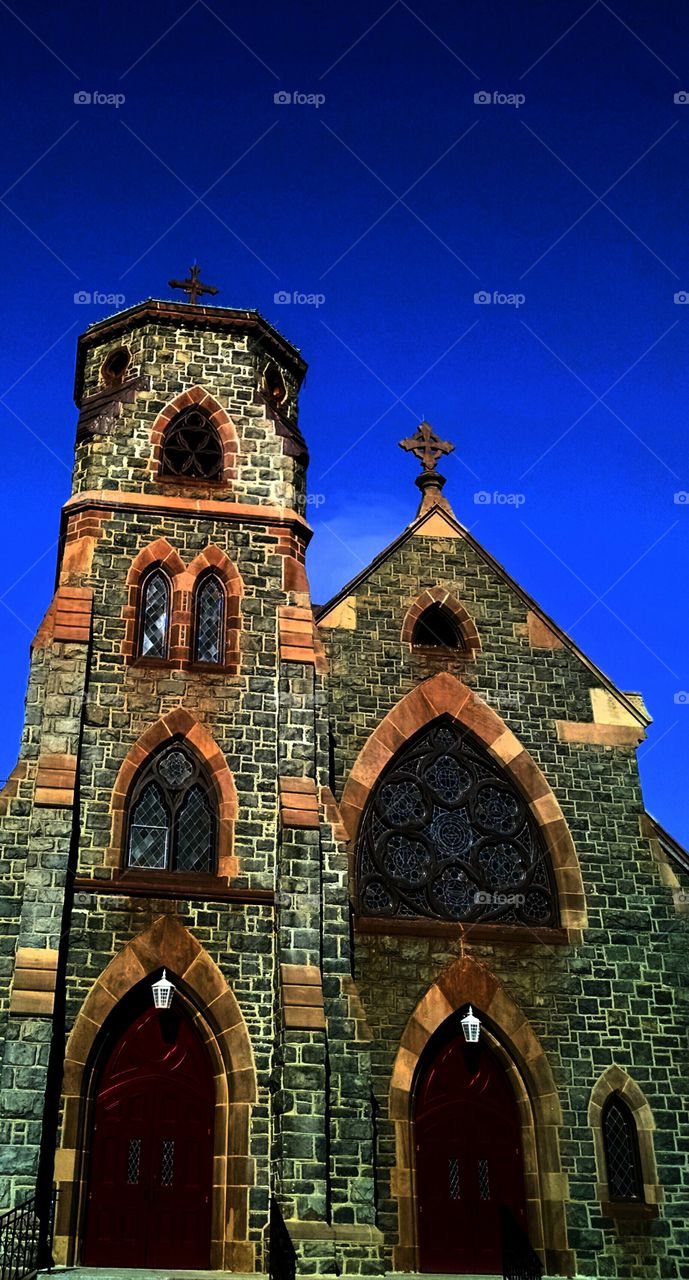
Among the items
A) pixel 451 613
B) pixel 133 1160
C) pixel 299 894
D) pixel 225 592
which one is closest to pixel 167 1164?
pixel 133 1160

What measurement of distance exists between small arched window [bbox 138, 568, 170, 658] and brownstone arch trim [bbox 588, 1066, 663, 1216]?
826 cm

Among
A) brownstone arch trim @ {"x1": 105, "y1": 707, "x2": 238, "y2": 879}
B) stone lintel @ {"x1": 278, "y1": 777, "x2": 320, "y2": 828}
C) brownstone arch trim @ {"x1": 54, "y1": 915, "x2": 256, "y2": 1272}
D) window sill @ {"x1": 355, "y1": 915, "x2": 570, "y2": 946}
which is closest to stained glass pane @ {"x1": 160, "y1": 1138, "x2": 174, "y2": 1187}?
brownstone arch trim @ {"x1": 54, "y1": 915, "x2": 256, "y2": 1272}

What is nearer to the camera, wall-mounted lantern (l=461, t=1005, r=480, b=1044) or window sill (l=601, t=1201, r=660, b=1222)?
window sill (l=601, t=1201, r=660, b=1222)

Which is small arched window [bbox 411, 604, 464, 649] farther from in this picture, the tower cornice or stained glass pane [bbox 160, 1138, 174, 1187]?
stained glass pane [bbox 160, 1138, 174, 1187]

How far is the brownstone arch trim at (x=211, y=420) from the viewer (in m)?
19.7

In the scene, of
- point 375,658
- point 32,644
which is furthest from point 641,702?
point 32,644

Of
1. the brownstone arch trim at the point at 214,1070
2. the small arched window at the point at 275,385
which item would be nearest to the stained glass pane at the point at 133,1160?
the brownstone arch trim at the point at 214,1070

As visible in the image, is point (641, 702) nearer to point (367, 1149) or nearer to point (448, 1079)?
point (448, 1079)

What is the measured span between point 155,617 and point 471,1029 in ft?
23.0

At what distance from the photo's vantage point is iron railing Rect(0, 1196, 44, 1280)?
1370 cm

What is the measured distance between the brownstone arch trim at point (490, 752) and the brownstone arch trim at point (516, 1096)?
5.64 ft

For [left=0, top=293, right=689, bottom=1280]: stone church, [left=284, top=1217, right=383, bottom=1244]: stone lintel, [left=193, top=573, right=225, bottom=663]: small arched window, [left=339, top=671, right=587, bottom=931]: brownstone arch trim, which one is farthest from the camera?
[left=339, top=671, right=587, bottom=931]: brownstone arch trim

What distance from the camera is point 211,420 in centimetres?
2009

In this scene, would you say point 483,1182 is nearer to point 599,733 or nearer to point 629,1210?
point 629,1210
